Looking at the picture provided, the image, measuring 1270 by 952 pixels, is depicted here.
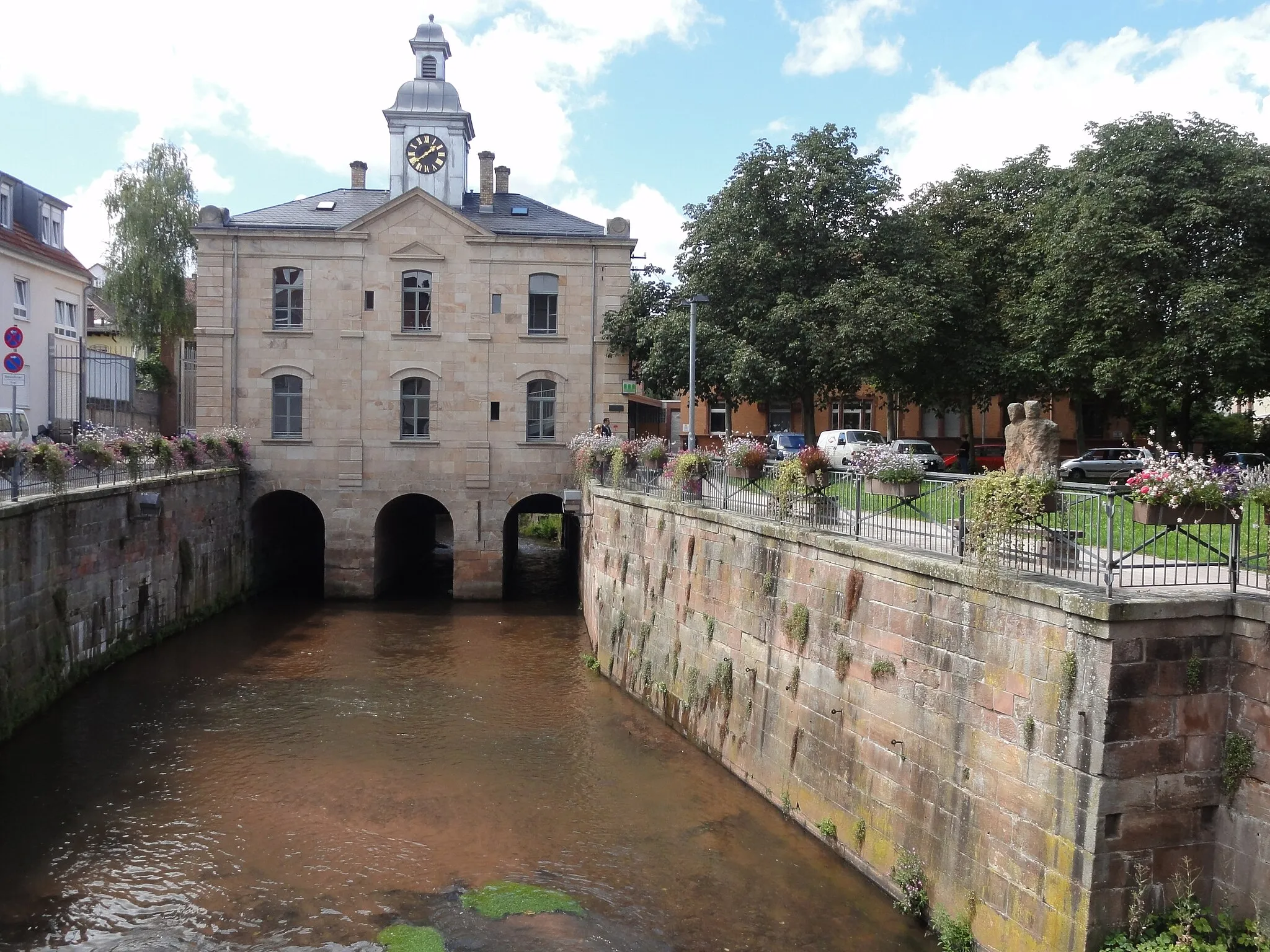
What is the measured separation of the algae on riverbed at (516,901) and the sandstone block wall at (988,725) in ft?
10.3

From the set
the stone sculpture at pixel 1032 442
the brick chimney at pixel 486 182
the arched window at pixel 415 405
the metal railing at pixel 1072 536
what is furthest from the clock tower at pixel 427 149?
the stone sculpture at pixel 1032 442

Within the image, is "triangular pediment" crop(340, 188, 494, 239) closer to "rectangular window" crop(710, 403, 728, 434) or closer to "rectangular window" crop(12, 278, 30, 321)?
"rectangular window" crop(12, 278, 30, 321)

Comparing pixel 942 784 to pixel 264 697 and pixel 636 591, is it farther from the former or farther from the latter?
pixel 264 697

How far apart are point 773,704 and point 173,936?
736 centimetres

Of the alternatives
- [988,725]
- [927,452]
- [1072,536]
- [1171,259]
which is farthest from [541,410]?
[1072,536]

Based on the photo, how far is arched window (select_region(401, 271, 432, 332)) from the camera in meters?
29.5

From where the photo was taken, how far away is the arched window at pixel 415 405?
97.4 ft

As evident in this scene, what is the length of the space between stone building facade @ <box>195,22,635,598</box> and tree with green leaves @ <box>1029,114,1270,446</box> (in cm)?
1263

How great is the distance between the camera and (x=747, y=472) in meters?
15.6

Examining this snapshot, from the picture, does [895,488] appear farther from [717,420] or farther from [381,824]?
[717,420]

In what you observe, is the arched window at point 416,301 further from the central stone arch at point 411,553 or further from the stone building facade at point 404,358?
the central stone arch at point 411,553

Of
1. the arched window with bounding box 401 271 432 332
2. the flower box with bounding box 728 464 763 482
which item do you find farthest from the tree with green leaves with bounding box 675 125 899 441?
the flower box with bounding box 728 464 763 482

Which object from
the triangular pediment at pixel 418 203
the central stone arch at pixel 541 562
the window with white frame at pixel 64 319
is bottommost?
the central stone arch at pixel 541 562

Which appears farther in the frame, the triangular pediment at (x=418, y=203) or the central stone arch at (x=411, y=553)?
the central stone arch at (x=411, y=553)
